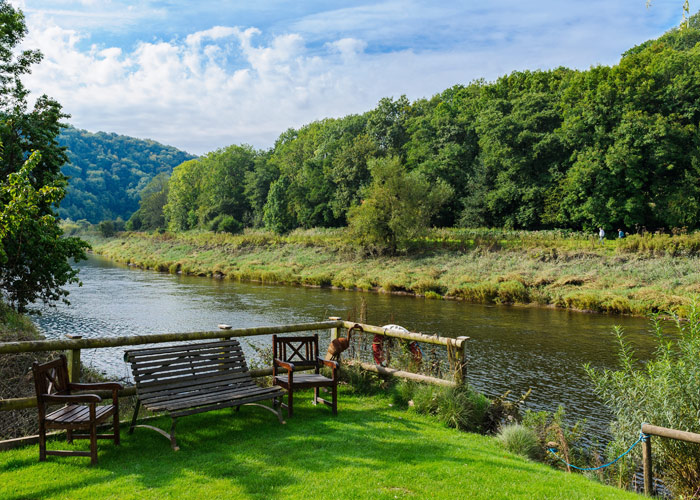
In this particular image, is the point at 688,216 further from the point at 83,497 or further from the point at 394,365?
the point at 83,497

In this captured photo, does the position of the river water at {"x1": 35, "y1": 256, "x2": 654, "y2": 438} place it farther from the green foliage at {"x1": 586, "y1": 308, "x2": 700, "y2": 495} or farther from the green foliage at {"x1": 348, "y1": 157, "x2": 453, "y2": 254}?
the green foliage at {"x1": 348, "y1": 157, "x2": 453, "y2": 254}

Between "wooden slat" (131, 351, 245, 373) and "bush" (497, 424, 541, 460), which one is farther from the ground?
"wooden slat" (131, 351, 245, 373)

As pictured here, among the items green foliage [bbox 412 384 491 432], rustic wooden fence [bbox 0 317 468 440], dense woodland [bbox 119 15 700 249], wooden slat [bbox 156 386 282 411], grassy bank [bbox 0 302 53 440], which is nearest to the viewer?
rustic wooden fence [bbox 0 317 468 440]

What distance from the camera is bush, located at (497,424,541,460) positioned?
6.10m

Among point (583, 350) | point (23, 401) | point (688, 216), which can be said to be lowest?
point (583, 350)

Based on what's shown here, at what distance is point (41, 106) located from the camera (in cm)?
1309

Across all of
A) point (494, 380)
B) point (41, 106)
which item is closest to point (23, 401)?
point (494, 380)

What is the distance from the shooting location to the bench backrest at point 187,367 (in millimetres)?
5570

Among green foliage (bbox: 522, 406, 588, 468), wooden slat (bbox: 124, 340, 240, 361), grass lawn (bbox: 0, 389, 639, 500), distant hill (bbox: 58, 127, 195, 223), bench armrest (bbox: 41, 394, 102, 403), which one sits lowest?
green foliage (bbox: 522, 406, 588, 468)

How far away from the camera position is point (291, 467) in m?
4.82

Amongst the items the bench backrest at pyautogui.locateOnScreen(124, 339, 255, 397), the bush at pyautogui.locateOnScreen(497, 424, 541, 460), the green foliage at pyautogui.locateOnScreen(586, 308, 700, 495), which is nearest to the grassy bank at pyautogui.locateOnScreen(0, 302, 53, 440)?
the bench backrest at pyautogui.locateOnScreen(124, 339, 255, 397)

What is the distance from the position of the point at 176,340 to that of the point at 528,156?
45237 mm

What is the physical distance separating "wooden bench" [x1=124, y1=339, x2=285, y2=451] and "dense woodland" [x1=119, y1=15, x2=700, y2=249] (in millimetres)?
30814

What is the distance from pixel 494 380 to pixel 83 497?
980 cm
